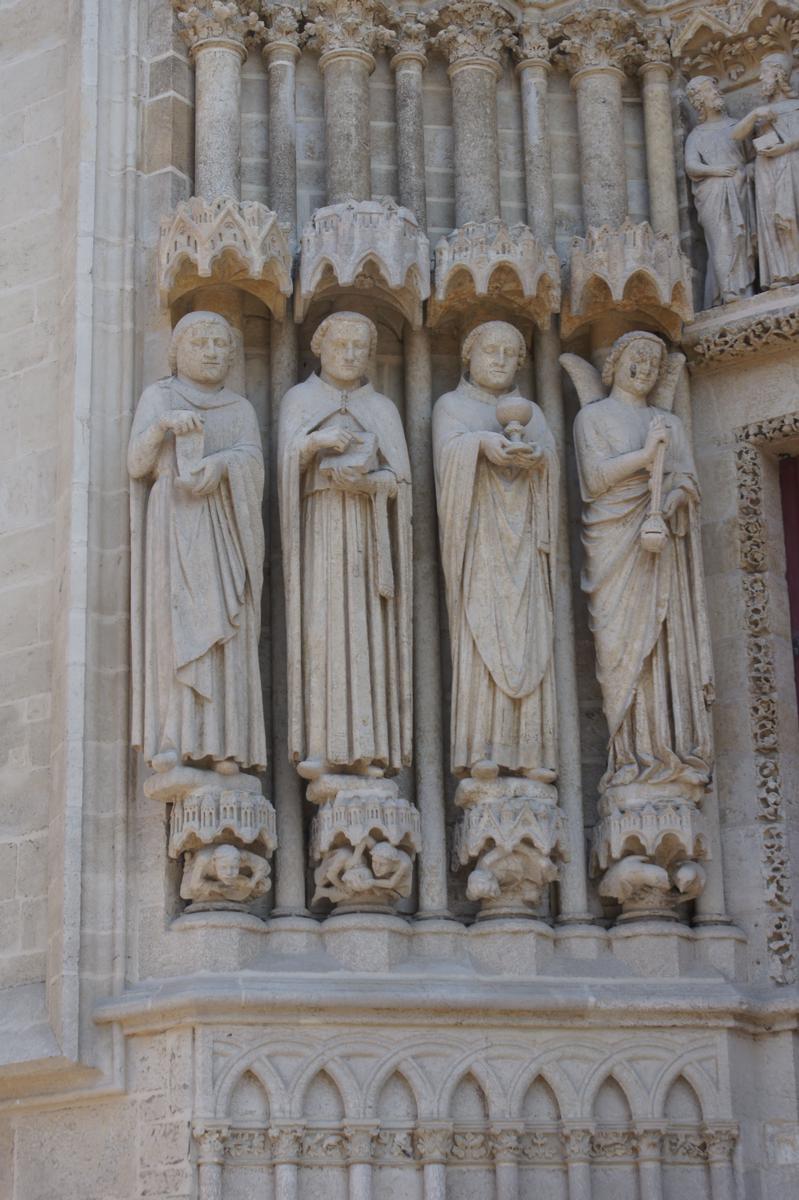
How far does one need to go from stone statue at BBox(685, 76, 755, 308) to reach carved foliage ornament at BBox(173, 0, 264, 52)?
6.69 feet

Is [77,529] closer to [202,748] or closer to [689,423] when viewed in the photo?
[202,748]

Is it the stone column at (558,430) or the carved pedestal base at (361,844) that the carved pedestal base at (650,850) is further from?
the carved pedestal base at (361,844)

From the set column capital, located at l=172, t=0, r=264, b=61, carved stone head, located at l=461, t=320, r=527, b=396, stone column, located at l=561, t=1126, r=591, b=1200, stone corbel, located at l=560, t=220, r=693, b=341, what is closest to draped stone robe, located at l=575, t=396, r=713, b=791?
carved stone head, located at l=461, t=320, r=527, b=396

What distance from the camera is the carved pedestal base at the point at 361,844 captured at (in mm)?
8484

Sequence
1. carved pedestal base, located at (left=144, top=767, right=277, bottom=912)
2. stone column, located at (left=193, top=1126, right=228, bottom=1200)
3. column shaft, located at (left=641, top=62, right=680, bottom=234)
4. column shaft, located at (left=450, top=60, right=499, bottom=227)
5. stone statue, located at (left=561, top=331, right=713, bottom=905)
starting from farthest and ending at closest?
column shaft, located at (left=641, top=62, right=680, bottom=234) → column shaft, located at (left=450, top=60, right=499, bottom=227) → stone statue, located at (left=561, top=331, right=713, bottom=905) → carved pedestal base, located at (left=144, top=767, right=277, bottom=912) → stone column, located at (left=193, top=1126, right=228, bottom=1200)

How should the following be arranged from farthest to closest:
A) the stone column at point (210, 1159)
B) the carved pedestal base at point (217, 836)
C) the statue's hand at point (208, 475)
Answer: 1. the statue's hand at point (208, 475)
2. the carved pedestal base at point (217, 836)
3. the stone column at point (210, 1159)

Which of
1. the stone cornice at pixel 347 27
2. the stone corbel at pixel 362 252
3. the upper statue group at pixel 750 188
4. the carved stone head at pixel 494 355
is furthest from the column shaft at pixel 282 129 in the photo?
the upper statue group at pixel 750 188

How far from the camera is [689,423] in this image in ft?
31.7

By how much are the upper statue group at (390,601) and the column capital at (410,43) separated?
146cm

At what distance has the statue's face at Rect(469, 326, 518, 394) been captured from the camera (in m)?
9.30

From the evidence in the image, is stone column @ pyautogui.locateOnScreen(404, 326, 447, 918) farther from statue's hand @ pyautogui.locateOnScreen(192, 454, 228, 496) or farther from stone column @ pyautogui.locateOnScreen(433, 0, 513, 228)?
statue's hand @ pyautogui.locateOnScreen(192, 454, 228, 496)

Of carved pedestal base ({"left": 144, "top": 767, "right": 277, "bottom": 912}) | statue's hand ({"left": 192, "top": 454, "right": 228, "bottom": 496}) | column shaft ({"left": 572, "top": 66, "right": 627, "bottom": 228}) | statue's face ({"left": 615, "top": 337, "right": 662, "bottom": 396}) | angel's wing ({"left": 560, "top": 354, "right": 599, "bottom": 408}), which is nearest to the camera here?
carved pedestal base ({"left": 144, "top": 767, "right": 277, "bottom": 912})

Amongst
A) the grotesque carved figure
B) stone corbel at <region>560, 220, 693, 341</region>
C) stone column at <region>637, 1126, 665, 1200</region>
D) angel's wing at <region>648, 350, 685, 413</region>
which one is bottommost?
stone column at <region>637, 1126, 665, 1200</region>

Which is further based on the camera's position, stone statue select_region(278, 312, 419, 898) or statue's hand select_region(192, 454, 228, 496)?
statue's hand select_region(192, 454, 228, 496)
